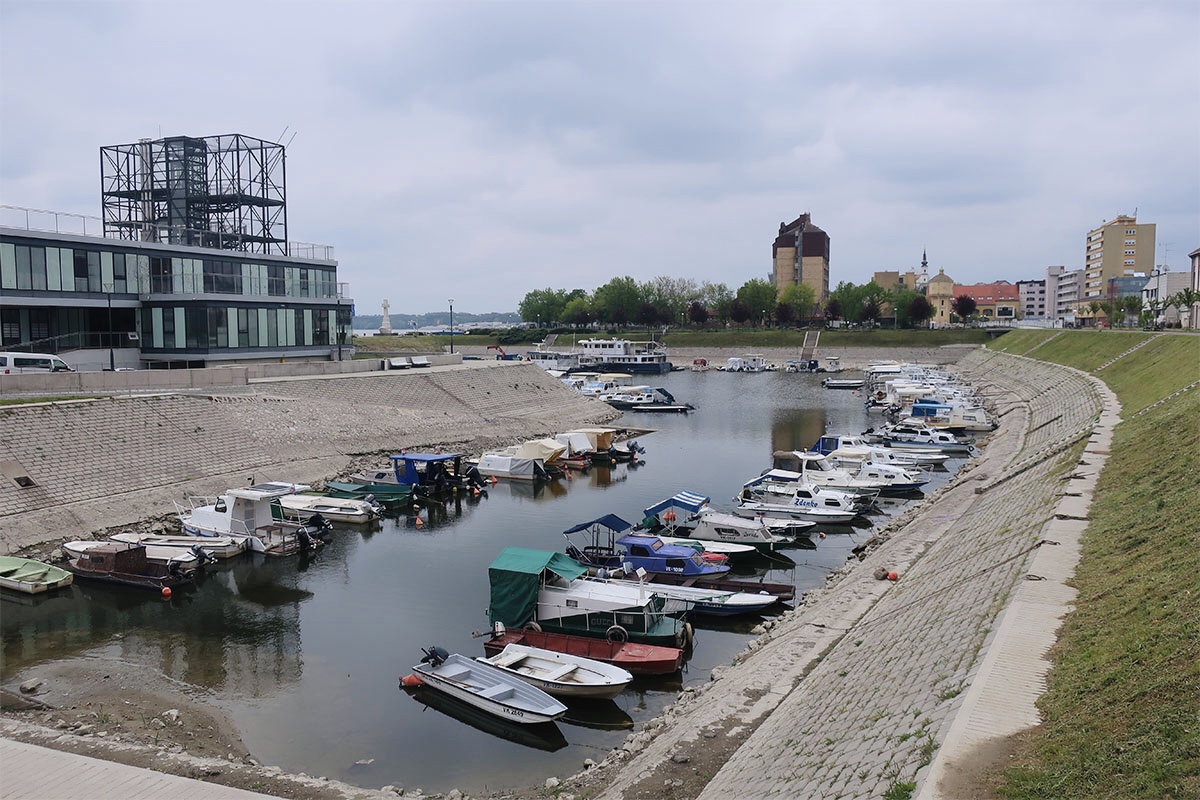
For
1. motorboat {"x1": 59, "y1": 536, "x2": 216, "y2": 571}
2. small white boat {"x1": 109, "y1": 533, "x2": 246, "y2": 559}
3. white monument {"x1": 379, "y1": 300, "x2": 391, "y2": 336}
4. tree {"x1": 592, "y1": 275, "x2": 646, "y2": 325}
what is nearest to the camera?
motorboat {"x1": 59, "y1": 536, "x2": 216, "y2": 571}

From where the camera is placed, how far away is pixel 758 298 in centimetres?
16962

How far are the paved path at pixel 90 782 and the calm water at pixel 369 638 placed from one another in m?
2.98

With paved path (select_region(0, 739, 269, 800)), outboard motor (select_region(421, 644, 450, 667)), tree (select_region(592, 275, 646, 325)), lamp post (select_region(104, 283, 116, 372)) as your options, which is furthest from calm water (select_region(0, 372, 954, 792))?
tree (select_region(592, 275, 646, 325))

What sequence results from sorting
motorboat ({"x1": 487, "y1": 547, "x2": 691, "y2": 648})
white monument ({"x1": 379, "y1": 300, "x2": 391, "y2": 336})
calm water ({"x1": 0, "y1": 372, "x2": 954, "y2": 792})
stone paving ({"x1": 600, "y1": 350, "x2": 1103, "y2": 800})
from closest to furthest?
stone paving ({"x1": 600, "y1": 350, "x2": 1103, "y2": 800}) < calm water ({"x1": 0, "y1": 372, "x2": 954, "y2": 792}) < motorboat ({"x1": 487, "y1": 547, "x2": 691, "y2": 648}) < white monument ({"x1": 379, "y1": 300, "x2": 391, "y2": 336})

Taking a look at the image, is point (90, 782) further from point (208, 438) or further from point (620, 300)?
point (620, 300)

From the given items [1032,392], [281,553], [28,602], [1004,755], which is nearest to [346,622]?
[281,553]

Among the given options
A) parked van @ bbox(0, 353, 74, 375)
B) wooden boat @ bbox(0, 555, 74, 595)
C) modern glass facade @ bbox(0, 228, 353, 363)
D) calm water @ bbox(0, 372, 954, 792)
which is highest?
modern glass facade @ bbox(0, 228, 353, 363)

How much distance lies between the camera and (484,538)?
3581 cm

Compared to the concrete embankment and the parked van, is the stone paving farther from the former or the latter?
the parked van

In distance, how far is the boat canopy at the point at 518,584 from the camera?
78.4ft

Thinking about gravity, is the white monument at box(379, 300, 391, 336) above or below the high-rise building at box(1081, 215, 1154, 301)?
below

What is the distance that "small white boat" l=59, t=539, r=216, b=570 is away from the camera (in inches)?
1145

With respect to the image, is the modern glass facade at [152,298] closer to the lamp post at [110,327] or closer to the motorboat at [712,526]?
the lamp post at [110,327]

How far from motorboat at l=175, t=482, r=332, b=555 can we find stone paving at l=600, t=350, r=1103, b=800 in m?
19.5
